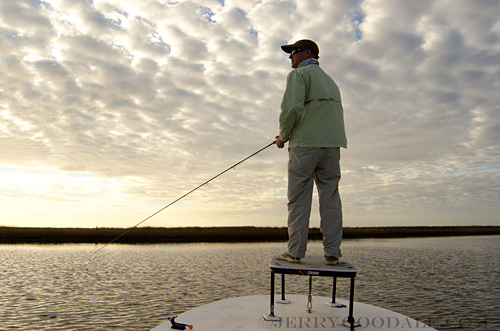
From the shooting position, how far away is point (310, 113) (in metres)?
3.60

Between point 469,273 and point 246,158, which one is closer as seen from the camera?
point 246,158

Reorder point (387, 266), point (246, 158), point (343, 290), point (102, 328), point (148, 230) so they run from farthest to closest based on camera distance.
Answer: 1. point (148, 230)
2. point (387, 266)
3. point (343, 290)
4. point (102, 328)
5. point (246, 158)

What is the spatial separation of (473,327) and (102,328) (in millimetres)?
6386

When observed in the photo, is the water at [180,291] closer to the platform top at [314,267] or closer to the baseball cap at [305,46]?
the platform top at [314,267]

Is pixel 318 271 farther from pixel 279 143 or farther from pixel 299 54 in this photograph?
pixel 299 54

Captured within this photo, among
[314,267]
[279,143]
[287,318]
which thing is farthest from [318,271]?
[279,143]

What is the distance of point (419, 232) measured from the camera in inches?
2016

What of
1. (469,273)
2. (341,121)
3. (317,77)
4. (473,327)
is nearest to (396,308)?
(473,327)

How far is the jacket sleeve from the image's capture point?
3486mm

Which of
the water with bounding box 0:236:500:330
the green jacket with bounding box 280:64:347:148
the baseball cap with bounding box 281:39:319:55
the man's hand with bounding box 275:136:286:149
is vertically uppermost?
the baseball cap with bounding box 281:39:319:55

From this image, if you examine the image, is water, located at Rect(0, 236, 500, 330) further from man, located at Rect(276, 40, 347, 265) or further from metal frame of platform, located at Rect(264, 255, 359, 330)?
man, located at Rect(276, 40, 347, 265)

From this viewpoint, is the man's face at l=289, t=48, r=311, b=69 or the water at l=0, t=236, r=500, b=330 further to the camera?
the water at l=0, t=236, r=500, b=330

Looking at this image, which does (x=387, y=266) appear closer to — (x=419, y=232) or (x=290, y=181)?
(x=290, y=181)

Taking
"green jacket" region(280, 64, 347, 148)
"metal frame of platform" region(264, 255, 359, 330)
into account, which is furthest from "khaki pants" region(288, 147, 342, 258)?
"metal frame of platform" region(264, 255, 359, 330)
